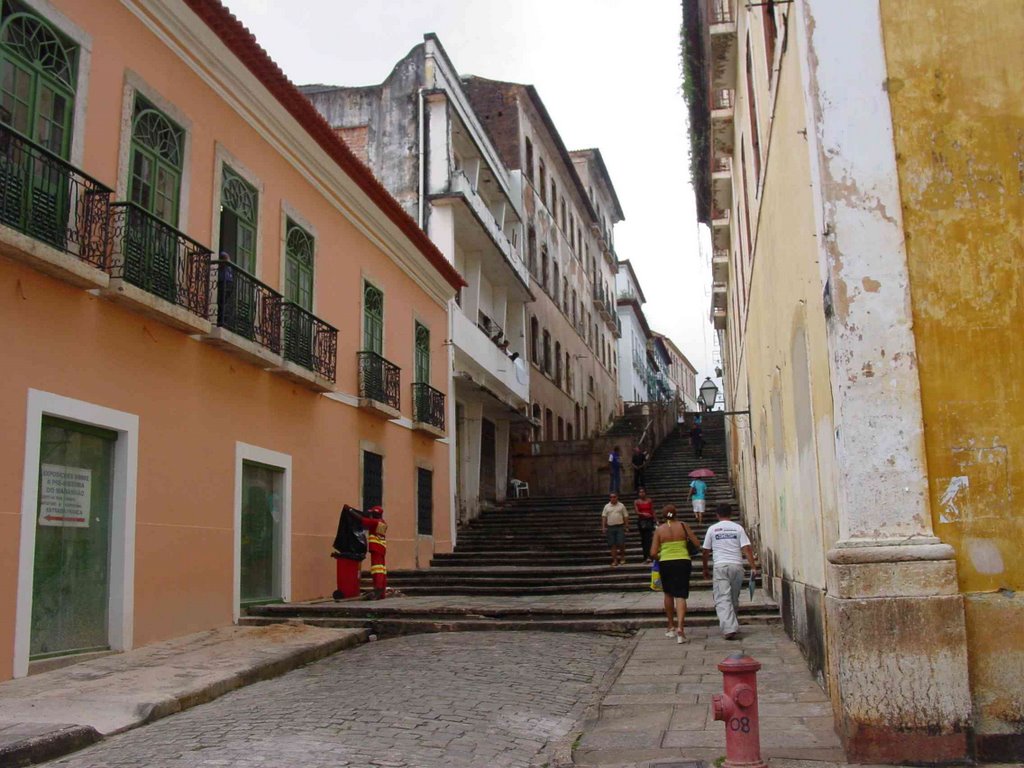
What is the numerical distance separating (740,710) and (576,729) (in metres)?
2.04

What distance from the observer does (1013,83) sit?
20.6ft

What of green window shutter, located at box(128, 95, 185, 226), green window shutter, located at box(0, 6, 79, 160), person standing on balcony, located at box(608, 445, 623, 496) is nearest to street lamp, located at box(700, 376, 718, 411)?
person standing on balcony, located at box(608, 445, 623, 496)

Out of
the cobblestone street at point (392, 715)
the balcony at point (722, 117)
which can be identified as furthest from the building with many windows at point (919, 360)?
the balcony at point (722, 117)

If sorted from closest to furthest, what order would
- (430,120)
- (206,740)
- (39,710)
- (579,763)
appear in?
1. (579,763)
2. (206,740)
3. (39,710)
4. (430,120)

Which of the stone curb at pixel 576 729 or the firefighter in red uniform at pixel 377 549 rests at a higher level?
the firefighter in red uniform at pixel 377 549

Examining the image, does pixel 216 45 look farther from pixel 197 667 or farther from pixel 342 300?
pixel 197 667

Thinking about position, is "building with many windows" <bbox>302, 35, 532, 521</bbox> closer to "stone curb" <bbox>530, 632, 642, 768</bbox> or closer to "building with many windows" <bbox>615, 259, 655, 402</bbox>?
"stone curb" <bbox>530, 632, 642, 768</bbox>

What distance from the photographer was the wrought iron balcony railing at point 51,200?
8.23 metres

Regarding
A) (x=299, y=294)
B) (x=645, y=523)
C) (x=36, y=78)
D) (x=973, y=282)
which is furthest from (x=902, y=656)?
(x=645, y=523)

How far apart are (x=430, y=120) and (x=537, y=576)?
11008 millimetres

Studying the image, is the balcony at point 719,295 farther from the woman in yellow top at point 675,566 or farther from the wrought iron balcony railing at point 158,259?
the wrought iron balcony railing at point 158,259

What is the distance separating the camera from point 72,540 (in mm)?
9352

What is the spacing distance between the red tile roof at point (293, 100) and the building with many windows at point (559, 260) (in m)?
11.8

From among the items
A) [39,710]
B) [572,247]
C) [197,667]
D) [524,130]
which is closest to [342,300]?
[197,667]
